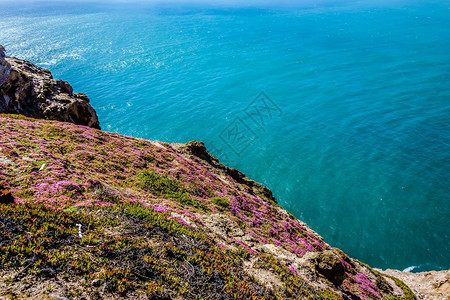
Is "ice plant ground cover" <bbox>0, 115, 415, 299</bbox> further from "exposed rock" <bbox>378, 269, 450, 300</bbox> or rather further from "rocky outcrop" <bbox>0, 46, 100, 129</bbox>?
"rocky outcrop" <bbox>0, 46, 100, 129</bbox>

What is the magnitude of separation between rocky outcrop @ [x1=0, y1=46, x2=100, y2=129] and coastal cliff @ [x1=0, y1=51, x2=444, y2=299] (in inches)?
28.1

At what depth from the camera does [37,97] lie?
3050 cm

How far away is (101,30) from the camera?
5699 inches

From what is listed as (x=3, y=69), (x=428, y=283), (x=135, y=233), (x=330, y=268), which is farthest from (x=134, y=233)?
(x=428, y=283)

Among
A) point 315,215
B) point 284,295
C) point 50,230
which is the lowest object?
point 315,215

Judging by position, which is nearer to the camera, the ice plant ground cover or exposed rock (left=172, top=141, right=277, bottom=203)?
the ice plant ground cover

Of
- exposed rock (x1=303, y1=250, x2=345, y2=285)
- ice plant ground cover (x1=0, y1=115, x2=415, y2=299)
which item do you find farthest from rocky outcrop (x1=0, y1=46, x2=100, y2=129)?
exposed rock (x1=303, y1=250, x2=345, y2=285)

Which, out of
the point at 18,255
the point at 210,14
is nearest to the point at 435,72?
the point at 18,255

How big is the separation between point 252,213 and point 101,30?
161 metres

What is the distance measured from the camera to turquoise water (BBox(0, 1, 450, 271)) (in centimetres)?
4262

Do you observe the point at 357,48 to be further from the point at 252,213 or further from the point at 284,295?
the point at 284,295

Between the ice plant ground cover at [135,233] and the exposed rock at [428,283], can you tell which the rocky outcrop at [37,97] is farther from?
the exposed rock at [428,283]

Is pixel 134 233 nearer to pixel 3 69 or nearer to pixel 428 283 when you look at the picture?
pixel 3 69

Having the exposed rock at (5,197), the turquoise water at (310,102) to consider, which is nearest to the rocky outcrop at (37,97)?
the exposed rock at (5,197)
